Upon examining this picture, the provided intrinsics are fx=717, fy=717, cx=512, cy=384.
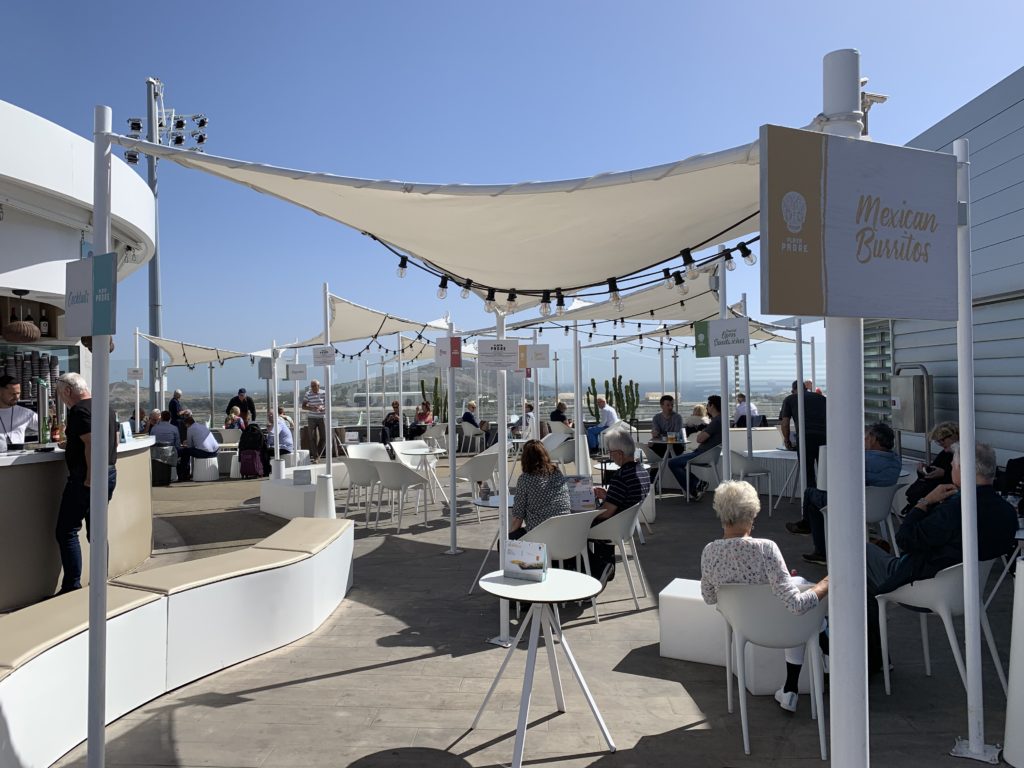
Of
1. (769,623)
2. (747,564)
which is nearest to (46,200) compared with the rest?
(747,564)

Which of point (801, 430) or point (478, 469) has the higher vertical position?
point (801, 430)

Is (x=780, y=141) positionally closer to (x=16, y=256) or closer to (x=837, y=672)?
(x=837, y=672)

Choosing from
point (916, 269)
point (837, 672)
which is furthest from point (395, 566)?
point (916, 269)

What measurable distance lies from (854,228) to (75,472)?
14.4 ft

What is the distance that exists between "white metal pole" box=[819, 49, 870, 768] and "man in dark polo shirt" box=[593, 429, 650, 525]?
2906 mm

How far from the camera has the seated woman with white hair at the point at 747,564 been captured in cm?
278

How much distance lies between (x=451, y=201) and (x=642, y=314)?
599 cm

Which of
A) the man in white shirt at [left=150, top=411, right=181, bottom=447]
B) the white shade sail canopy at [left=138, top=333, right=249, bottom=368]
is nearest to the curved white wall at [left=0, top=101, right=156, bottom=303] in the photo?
the man in white shirt at [left=150, top=411, right=181, bottom=447]

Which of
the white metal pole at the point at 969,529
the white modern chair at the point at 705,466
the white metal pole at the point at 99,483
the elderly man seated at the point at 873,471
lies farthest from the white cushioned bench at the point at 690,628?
the white modern chair at the point at 705,466

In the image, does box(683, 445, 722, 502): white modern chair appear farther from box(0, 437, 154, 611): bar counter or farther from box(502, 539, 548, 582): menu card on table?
box(0, 437, 154, 611): bar counter

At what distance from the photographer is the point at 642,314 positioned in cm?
877

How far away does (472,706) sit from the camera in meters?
3.18

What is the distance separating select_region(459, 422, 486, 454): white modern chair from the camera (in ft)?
46.7

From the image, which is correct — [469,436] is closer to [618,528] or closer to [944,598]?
[618,528]
